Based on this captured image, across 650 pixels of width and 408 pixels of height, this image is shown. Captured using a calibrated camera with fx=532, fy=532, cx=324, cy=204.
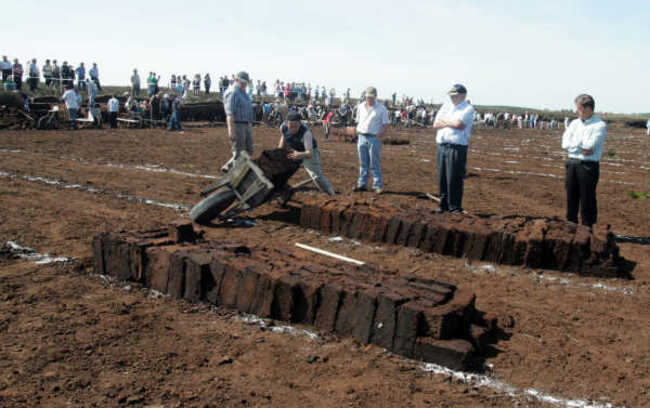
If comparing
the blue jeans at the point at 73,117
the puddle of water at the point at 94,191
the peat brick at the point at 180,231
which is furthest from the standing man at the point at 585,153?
the blue jeans at the point at 73,117

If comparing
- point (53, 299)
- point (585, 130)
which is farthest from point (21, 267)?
point (585, 130)

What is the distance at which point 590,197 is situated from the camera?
23.4 ft

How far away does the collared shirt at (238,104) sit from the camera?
31.6 ft

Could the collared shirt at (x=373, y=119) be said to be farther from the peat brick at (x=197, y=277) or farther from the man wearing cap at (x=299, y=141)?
the peat brick at (x=197, y=277)

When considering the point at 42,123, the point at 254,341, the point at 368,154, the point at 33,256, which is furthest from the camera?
the point at 42,123

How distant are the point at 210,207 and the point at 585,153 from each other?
16.9ft

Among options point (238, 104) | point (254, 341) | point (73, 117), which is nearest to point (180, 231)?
point (254, 341)

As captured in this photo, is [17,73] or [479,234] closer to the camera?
[479,234]

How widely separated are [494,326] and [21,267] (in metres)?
4.79

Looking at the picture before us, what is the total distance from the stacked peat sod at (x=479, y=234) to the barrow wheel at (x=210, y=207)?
1.16 metres

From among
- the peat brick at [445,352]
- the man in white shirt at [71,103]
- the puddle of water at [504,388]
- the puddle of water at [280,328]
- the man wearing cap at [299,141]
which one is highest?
the man in white shirt at [71,103]

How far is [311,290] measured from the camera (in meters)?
4.43

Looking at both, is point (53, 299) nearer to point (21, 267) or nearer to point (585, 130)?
point (21, 267)

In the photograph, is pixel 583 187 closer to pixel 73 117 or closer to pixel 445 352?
pixel 445 352
